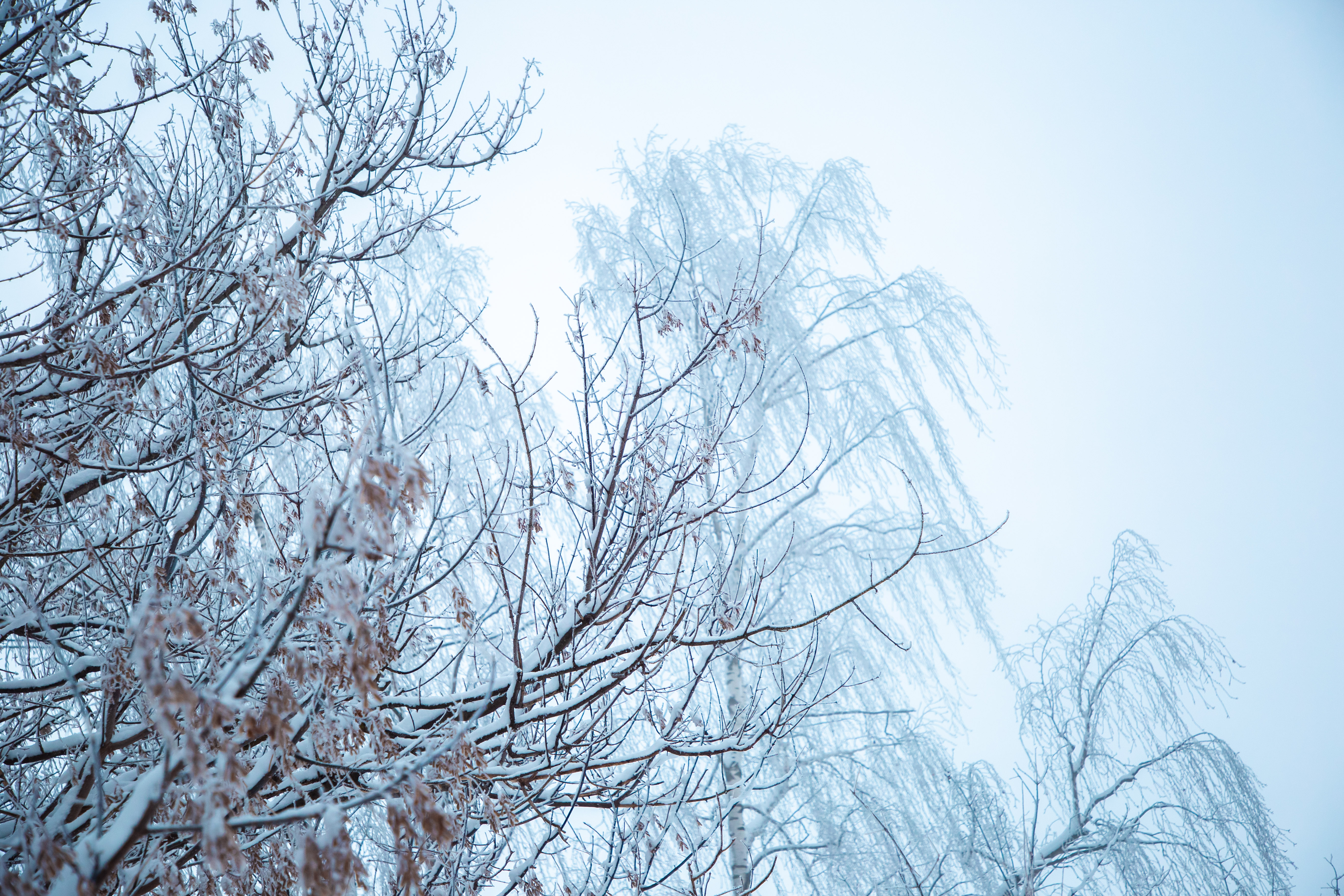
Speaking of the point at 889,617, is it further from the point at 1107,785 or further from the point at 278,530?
the point at 278,530

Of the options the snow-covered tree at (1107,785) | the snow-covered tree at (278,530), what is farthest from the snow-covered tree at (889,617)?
the snow-covered tree at (278,530)

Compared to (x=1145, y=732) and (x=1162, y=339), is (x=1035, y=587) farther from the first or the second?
(x=1162, y=339)

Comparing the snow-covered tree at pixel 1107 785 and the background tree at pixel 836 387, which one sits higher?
the background tree at pixel 836 387

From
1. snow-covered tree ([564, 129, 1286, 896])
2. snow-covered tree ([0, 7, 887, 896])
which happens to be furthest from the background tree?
snow-covered tree ([0, 7, 887, 896])

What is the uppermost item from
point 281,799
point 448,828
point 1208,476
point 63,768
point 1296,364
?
point 1296,364

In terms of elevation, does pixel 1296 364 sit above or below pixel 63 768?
above

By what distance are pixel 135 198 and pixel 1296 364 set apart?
6082 cm

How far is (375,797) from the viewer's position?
1285 mm

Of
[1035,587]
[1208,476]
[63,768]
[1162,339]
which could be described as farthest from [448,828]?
[1162,339]

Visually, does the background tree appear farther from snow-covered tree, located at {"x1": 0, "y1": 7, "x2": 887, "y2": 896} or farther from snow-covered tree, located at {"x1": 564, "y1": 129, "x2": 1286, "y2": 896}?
snow-covered tree, located at {"x1": 0, "y1": 7, "x2": 887, "y2": 896}

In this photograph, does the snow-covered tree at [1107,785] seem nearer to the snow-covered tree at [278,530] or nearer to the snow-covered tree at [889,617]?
the snow-covered tree at [889,617]

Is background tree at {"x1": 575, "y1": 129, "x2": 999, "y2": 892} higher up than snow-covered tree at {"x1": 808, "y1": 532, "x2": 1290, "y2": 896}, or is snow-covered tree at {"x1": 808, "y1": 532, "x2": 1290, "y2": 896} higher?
background tree at {"x1": 575, "y1": 129, "x2": 999, "y2": 892}

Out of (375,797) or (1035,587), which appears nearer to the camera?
(375,797)


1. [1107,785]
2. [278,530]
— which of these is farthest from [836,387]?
[278,530]
